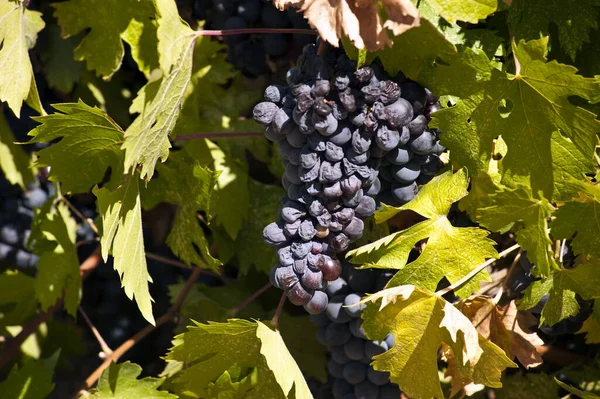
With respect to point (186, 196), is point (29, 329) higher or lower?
lower

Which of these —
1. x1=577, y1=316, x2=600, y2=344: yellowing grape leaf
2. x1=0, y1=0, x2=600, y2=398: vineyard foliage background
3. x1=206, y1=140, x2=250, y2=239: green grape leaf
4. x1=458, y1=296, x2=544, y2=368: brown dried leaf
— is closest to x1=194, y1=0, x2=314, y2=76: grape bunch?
x1=0, y1=0, x2=600, y2=398: vineyard foliage background

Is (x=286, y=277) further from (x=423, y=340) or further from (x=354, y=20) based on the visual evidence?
(x=354, y=20)

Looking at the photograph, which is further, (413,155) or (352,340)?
(352,340)

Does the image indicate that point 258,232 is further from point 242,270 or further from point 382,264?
point 382,264

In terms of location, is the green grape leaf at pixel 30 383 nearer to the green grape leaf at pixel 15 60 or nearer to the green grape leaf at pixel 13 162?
the green grape leaf at pixel 13 162

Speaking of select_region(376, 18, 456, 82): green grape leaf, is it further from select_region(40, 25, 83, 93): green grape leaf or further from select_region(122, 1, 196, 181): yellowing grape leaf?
select_region(40, 25, 83, 93): green grape leaf

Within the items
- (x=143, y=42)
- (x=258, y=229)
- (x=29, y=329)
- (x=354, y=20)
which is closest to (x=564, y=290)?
(x=354, y=20)

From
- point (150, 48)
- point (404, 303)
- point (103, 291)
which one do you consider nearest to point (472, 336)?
point (404, 303)

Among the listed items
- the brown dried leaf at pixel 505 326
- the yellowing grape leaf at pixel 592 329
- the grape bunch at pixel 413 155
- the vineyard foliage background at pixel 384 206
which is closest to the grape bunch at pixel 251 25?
the vineyard foliage background at pixel 384 206
